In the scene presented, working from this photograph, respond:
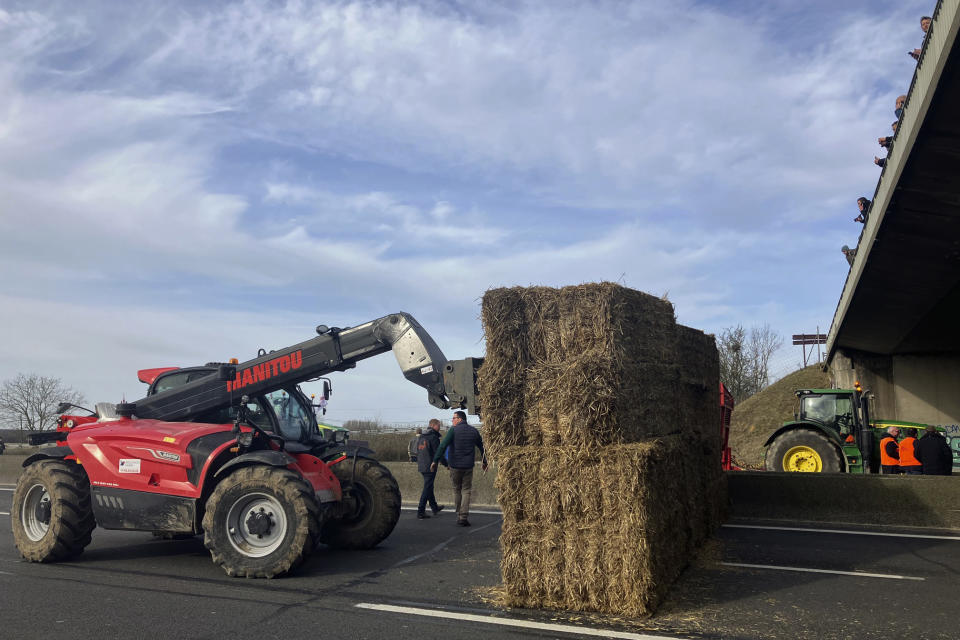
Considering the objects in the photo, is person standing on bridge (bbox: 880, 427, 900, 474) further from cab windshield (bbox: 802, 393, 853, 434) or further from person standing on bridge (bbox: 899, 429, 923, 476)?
cab windshield (bbox: 802, 393, 853, 434)

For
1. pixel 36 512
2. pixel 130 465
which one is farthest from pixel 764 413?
pixel 36 512

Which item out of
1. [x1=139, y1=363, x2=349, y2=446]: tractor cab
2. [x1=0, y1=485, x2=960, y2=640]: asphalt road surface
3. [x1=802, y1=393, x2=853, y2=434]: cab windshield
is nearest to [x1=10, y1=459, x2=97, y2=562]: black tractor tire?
[x1=0, y1=485, x2=960, y2=640]: asphalt road surface

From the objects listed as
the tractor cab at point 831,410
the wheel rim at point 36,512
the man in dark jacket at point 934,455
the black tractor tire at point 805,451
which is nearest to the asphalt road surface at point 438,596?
the wheel rim at point 36,512

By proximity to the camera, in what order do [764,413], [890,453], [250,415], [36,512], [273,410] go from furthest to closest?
[764,413] → [890,453] → [273,410] → [250,415] → [36,512]

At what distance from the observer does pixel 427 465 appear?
1284 centimetres

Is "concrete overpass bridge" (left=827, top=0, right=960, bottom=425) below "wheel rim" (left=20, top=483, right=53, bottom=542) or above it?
above

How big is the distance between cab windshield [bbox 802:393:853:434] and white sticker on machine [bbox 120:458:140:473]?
14682 millimetres

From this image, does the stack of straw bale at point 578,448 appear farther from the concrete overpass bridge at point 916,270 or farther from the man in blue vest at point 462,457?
the concrete overpass bridge at point 916,270

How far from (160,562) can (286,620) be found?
3.27 meters

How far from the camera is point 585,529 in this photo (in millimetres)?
6207

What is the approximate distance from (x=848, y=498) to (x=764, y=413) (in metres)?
26.1

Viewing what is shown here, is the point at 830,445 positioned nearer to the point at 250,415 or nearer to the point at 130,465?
the point at 250,415

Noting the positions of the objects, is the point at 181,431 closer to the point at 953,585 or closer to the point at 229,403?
the point at 229,403

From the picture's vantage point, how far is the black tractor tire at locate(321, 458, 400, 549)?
9.16 meters
